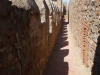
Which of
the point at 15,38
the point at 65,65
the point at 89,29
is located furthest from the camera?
the point at 65,65

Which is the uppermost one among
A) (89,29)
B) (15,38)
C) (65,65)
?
(15,38)

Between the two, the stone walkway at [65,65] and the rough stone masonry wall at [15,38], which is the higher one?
the rough stone masonry wall at [15,38]

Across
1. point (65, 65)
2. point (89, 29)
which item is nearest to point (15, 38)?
point (89, 29)

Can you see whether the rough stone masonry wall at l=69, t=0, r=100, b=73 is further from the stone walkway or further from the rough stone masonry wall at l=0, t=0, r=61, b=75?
the rough stone masonry wall at l=0, t=0, r=61, b=75

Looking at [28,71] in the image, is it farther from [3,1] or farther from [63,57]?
[63,57]

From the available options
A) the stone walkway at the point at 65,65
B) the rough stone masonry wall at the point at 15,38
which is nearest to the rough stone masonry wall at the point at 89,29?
the stone walkway at the point at 65,65

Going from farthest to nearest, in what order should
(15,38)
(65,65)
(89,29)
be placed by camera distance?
(65,65), (89,29), (15,38)

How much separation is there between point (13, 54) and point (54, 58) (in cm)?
540

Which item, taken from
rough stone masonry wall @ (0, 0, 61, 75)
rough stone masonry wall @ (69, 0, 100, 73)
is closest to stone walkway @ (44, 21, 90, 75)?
rough stone masonry wall @ (69, 0, 100, 73)

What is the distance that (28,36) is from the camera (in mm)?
3951

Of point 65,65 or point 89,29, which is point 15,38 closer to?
point 89,29

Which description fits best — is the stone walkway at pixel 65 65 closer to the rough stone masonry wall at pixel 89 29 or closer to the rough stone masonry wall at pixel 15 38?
the rough stone masonry wall at pixel 89 29

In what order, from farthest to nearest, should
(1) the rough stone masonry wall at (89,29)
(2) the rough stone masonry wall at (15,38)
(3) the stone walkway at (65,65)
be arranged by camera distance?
(3) the stone walkway at (65,65) < (1) the rough stone masonry wall at (89,29) < (2) the rough stone masonry wall at (15,38)

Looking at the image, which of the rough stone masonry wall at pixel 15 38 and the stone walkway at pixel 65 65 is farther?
the stone walkway at pixel 65 65
